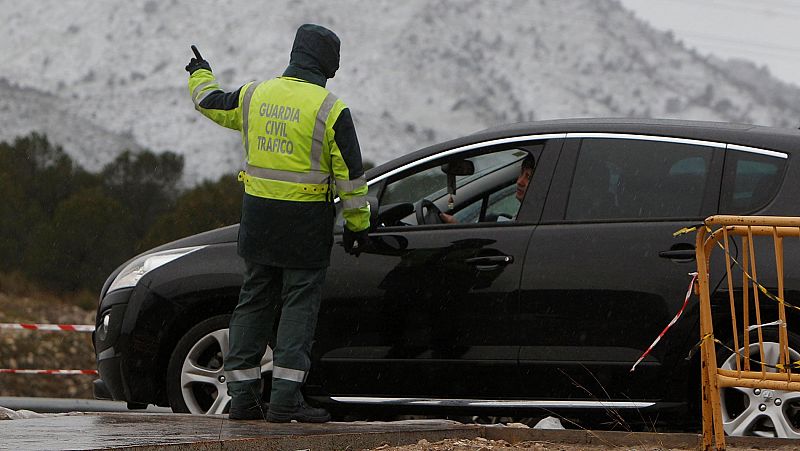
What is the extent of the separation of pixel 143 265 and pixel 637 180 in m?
2.61

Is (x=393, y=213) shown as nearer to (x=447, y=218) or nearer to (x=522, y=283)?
(x=447, y=218)

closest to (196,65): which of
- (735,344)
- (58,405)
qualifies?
(735,344)

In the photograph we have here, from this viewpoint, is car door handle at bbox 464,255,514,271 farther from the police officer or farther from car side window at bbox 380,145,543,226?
the police officer

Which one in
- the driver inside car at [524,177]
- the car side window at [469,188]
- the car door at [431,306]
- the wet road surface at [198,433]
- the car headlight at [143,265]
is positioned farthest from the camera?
the car headlight at [143,265]

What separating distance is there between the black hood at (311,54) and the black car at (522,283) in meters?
0.68

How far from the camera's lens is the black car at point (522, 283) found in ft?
19.4

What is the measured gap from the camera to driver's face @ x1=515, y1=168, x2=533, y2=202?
21.0ft

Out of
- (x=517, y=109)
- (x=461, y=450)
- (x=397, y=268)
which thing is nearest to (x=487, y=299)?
(x=397, y=268)

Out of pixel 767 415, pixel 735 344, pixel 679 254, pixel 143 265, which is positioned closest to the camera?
pixel 735 344

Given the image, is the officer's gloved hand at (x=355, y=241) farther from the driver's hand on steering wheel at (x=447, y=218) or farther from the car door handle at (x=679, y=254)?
the car door handle at (x=679, y=254)

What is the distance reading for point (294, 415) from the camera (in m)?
5.81

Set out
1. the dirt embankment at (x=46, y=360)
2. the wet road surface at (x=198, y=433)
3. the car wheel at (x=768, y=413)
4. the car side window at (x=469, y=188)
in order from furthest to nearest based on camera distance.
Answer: the dirt embankment at (x=46, y=360), the car side window at (x=469, y=188), the car wheel at (x=768, y=413), the wet road surface at (x=198, y=433)

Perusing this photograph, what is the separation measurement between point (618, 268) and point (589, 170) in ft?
1.83

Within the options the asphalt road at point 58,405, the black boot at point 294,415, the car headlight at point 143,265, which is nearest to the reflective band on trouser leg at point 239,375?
the black boot at point 294,415
